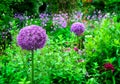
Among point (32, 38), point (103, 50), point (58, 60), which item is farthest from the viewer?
point (103, 50)

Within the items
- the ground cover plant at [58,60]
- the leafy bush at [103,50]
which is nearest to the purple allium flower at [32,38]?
the ground cover plant at [58,60]

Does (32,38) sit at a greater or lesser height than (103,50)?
greater

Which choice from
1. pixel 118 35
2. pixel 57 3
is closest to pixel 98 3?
pixel 57 3

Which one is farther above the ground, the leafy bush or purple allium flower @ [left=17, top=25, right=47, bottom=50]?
purple allium flower @ [left=17, top=25, right=47, bottom=50]

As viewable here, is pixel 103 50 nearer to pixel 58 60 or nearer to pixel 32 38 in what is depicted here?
pixel 58 60

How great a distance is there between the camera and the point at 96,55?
4.41 m

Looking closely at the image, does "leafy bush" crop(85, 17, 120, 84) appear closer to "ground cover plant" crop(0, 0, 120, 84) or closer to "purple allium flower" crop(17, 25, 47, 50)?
"ground cover plant" crop(0, 0, 120, 84)

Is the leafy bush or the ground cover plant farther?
the leafy bush

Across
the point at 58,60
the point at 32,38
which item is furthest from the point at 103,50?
the point at 32,38

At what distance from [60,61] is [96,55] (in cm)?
68

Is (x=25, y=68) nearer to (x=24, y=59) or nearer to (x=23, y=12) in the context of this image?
(x=24, y=59)

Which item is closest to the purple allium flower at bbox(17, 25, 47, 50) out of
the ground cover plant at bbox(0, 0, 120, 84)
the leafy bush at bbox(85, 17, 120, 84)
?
the ground cover plant at bbox(0, 0, 120, 84)

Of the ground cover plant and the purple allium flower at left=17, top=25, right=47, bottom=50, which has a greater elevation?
the purple allium flower at left=17, top=25, right=47, bottom=50

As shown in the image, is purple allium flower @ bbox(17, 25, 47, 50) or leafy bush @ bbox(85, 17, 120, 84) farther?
leafy bush @ bbox(85, 17, 120, 84)
